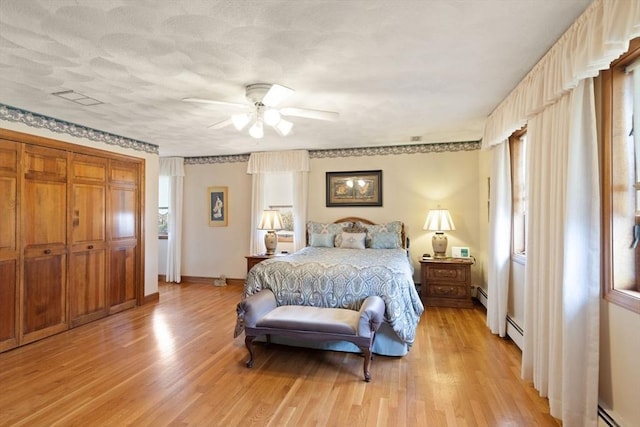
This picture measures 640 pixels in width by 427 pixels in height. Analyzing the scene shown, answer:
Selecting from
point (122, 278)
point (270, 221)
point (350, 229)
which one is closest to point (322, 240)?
point (350, 229)

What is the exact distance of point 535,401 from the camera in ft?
7.61

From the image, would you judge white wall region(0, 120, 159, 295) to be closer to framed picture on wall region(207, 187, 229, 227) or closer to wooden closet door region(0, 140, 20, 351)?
framed picture on wall region(207, 187, 229, 227)

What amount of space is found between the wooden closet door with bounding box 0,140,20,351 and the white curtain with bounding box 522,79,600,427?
4713 millimetres

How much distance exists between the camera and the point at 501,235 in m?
3.57

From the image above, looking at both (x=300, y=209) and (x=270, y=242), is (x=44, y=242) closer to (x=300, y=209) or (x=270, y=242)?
(x=270, y=242)

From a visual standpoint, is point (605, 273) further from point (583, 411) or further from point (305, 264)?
point (305, 264)

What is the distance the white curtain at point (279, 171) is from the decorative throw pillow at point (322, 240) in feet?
1.57

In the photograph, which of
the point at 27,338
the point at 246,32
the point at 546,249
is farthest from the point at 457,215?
the point at 27,338

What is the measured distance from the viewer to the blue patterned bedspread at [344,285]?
3.01m

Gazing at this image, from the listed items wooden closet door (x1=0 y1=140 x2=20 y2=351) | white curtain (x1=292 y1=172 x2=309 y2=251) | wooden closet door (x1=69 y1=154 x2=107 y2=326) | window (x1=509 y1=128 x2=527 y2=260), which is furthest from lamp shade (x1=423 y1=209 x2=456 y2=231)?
wooden closet door (x1=0 y1=140 x2=20 y2=351)

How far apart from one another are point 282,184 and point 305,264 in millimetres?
2929

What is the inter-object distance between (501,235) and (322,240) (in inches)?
101

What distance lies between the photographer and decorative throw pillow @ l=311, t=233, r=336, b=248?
204 inches

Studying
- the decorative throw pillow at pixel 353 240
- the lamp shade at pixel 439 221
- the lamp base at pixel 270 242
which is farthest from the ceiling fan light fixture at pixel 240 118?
the lamp shade at pixel 439 221
